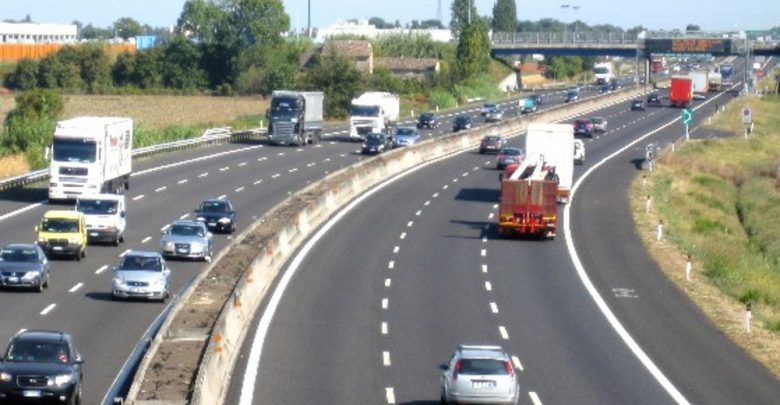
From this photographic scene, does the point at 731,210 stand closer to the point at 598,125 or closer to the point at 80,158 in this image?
the point at 598,125

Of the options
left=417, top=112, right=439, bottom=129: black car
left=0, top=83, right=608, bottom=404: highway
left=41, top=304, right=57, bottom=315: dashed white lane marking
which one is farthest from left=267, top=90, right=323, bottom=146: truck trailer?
left=41, top=304, right=57, bottom=315: dashed white lane marking

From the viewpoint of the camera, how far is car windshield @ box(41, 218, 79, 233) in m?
47.0

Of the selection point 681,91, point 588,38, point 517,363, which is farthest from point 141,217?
point 588,38

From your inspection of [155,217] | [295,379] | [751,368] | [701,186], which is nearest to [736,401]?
[751,368]

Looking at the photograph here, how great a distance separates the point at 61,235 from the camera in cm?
4709

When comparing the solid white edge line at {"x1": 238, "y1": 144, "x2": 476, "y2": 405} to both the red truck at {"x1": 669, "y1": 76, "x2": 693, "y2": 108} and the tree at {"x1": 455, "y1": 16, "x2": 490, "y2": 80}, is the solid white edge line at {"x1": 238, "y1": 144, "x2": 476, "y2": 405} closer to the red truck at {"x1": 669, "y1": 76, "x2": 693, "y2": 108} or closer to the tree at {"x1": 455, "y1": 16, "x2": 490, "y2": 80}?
the red truck at {"x1": 669, "y1": 76, "x2": 693, "y2": 108}

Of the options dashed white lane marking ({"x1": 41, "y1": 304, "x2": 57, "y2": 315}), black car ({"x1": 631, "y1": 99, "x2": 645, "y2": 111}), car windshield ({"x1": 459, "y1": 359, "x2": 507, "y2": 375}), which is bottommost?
dashed white lane marking ({"x1": 41, "y1": 304, "x2": 57, "y2": 315})

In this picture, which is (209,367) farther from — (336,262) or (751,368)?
(336,262)

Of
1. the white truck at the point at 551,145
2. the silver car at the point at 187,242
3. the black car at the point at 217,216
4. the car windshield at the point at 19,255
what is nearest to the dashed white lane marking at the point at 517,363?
the car windshield at the point at 19,255

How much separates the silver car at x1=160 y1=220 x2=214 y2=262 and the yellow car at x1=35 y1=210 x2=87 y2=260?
261 centimetres

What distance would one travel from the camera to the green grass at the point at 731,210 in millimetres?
50938

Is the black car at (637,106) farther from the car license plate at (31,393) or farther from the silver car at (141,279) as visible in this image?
A: the car license plate at (31,393)

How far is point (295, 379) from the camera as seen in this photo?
1202 inches

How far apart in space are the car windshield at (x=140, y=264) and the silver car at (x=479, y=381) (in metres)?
14.9
